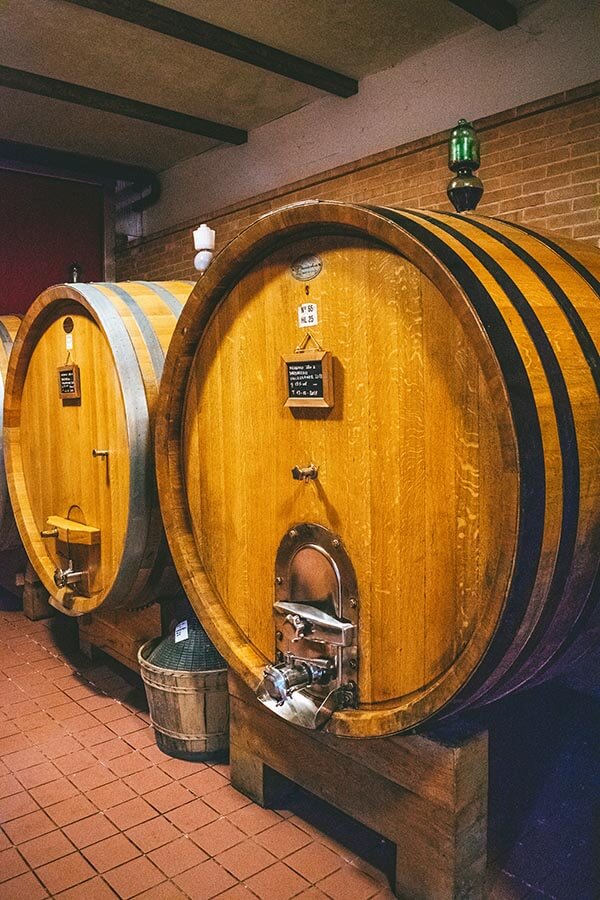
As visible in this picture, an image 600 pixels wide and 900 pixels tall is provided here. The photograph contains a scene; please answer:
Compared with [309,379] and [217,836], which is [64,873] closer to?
[217,836]

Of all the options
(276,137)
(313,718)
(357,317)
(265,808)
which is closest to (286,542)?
(313,718)

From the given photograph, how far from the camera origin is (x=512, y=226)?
193cm

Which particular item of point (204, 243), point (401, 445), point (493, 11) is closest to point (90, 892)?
point (401, 445)

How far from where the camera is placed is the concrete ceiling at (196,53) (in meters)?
3.84

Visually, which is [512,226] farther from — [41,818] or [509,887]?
[41,818]

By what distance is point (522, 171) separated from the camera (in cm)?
375

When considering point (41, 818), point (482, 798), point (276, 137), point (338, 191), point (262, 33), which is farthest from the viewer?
point (276, 137)

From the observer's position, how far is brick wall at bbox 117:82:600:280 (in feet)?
11.3

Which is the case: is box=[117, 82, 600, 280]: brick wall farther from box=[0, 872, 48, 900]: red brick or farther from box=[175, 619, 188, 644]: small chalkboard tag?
box=[0, 872, 48, 900]: red brick

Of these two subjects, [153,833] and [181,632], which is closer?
[153,833]

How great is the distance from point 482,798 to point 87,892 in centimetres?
112

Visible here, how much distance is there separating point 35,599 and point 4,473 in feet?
3.47

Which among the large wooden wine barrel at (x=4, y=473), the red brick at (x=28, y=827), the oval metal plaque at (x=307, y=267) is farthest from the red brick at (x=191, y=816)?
the large wooden wine barrel at (x=4, y=473)

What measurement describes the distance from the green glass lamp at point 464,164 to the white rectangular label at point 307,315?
578 millimetres
